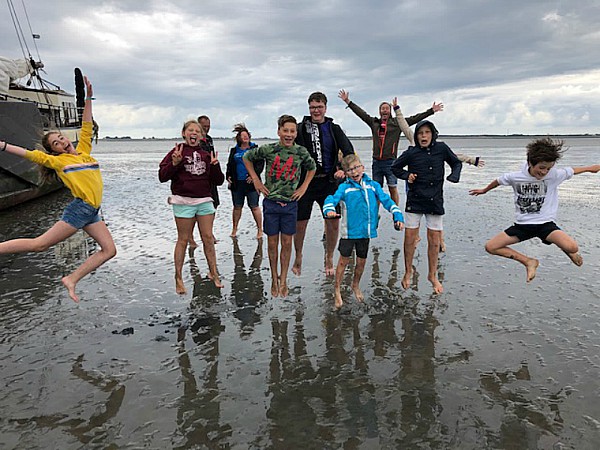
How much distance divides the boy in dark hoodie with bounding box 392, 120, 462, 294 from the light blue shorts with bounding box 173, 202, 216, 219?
268 centimetres

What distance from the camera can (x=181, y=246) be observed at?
20.0ft

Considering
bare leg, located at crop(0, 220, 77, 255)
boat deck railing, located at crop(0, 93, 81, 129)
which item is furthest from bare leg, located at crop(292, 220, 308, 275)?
boat deck railing, located at crop(0, 93, 81, 129)

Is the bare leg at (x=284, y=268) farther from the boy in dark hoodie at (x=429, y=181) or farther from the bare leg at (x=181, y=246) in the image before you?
the boy in dark hoodie at (x=429, y=181)

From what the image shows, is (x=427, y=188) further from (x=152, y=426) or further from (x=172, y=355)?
(x=152, y=426)

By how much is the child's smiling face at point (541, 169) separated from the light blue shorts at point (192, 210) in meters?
4.10

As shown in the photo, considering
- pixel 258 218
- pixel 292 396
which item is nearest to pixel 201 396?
pixel 292 396

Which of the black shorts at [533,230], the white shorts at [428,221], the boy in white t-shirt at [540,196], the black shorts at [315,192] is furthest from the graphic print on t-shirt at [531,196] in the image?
the black shorts at [315,192]

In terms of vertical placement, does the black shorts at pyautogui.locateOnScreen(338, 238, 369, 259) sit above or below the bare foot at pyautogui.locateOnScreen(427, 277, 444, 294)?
above

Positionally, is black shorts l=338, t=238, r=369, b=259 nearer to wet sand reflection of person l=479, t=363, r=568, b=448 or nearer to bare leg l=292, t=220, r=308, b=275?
bare leg l=292, t=220, r=308, b=275

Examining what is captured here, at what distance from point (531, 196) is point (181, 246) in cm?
450

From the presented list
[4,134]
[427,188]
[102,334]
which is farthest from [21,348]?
[4,134]

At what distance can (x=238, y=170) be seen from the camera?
9.04 m

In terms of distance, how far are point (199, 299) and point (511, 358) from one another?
3659 millimetres

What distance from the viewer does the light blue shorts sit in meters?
6.04
